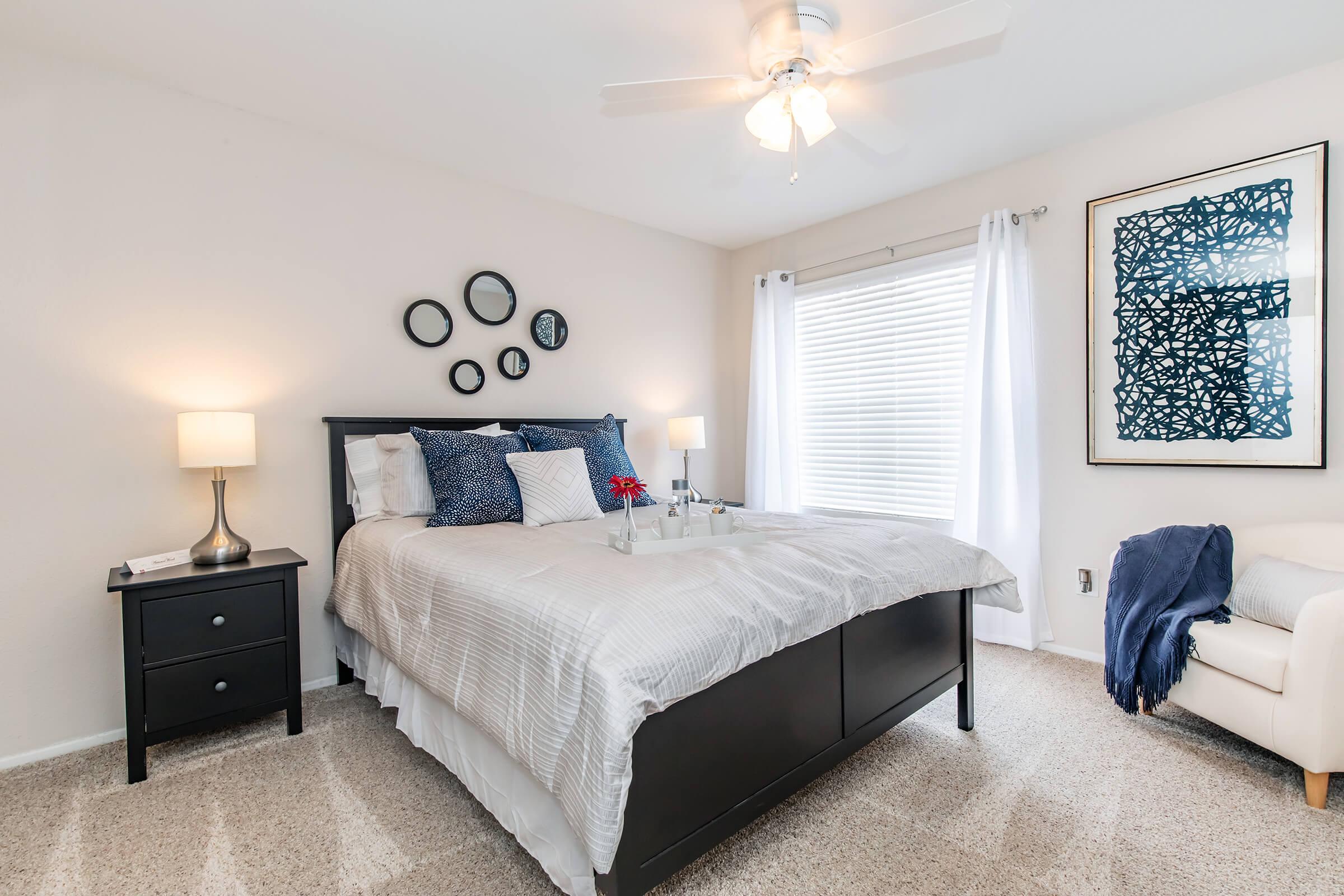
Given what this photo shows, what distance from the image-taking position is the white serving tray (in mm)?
2002

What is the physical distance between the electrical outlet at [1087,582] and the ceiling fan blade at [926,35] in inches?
99.9

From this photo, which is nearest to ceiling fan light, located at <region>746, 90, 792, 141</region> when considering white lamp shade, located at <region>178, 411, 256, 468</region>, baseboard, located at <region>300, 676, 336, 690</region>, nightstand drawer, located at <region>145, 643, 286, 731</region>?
white lamp shade, located at <region>178, 411, 256, 468</region>

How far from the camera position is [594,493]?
10.2 ft

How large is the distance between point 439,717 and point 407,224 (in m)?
2.42

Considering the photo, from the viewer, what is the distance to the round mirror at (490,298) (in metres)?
3.43

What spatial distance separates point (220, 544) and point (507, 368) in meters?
1.64

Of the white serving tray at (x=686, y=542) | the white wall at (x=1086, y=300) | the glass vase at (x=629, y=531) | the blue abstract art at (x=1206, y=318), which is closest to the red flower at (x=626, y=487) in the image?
the glass vase at (x=629, y=531)

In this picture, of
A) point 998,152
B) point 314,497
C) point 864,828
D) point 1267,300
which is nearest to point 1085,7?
point 998,152

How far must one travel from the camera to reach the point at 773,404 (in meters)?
4.48

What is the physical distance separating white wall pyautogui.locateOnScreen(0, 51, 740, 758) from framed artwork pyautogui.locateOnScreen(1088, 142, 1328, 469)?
10.1 ft

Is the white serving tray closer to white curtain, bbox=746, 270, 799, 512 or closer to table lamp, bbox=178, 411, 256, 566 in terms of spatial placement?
table lamp, bbox=178, 411, 256, 566

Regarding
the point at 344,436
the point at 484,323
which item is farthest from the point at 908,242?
the point at 344,436

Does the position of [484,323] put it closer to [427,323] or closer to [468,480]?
[427,323]

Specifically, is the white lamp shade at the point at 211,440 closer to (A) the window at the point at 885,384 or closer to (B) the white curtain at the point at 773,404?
(B) the white curtain at the point at 773,404
